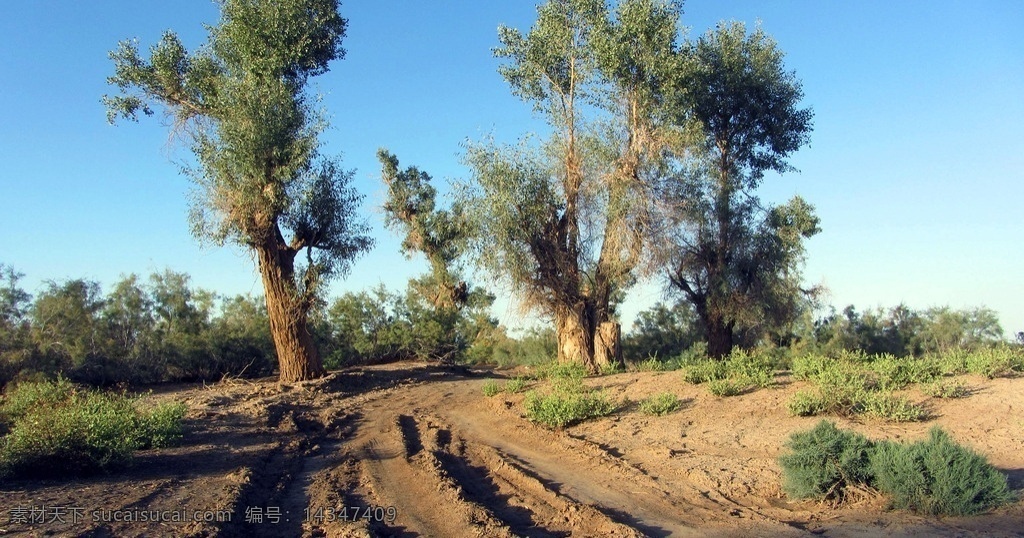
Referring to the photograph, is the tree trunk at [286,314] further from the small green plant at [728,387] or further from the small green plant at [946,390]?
the small green plant at [946,390]

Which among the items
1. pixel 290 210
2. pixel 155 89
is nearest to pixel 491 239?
pixel 290 210

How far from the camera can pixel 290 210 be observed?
60.8 ft

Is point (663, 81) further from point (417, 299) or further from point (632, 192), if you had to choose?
point (417, 299)

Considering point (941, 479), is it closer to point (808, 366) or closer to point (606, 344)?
point (808, 366)

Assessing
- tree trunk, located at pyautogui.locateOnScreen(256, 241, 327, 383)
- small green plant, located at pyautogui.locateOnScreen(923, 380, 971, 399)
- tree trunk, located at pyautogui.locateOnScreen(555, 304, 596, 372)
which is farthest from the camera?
tree trunk, located at pyautogui.locateOnScreen(555, 304, 596, 372)

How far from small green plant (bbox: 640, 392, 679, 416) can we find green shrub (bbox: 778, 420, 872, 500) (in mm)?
4499

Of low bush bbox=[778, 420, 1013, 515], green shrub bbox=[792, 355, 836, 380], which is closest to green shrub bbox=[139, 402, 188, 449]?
low bush bbox=[778, 420, 1013, 515]

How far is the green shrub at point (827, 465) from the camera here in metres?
7.48

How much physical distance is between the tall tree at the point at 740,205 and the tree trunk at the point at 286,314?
11.3 metres

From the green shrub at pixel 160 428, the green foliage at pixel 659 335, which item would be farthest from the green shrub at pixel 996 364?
the green foliage at pixel 659 335

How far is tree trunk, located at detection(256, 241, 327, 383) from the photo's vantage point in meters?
18.8

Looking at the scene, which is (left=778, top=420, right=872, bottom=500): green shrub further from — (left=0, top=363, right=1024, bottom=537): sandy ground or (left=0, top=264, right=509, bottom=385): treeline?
(left=0, top=264, right=509, bottom=385): treeline

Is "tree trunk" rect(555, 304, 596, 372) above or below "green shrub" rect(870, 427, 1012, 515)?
above

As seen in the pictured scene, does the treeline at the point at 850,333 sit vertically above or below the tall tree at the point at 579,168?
below
